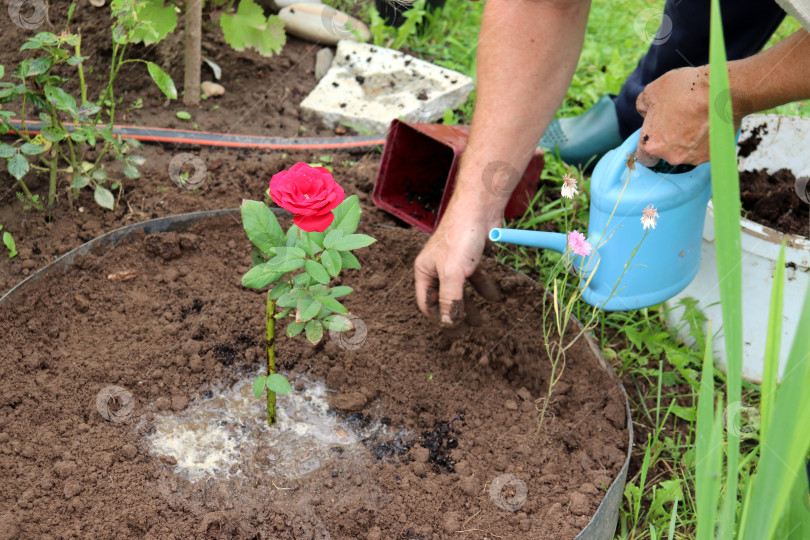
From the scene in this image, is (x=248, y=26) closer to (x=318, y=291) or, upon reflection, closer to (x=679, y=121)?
(x=318, y=291)

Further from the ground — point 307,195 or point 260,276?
point 307,195

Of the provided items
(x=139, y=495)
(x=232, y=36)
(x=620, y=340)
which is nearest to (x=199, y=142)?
(x=232, y=36)

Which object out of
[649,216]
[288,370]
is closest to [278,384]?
[288,370]

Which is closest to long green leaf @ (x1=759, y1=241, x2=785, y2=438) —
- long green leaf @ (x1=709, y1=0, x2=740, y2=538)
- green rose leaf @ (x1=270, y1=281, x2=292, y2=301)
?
long green leaf @ (x1=709, y1=0, x2=740, y2=538)

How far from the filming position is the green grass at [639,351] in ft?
5.86

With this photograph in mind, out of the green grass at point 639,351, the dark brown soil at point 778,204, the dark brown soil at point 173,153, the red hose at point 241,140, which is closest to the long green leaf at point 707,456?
the green grass at point 639,351

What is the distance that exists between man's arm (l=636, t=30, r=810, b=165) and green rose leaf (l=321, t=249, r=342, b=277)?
71 centimetres

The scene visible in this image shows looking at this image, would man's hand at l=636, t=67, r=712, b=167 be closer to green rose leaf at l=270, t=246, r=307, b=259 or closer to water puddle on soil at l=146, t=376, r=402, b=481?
green rose leaf at l=270, t=246, r=307, b=259

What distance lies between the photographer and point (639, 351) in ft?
7.45

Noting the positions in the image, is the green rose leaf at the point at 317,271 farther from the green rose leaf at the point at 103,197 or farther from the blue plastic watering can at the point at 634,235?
the green rose leaf at the point at 103,197

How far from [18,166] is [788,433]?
189cm

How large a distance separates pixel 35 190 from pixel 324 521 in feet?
4.81

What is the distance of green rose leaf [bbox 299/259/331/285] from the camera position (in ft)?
4.46

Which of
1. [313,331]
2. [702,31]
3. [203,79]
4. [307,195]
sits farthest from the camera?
[203,79]
